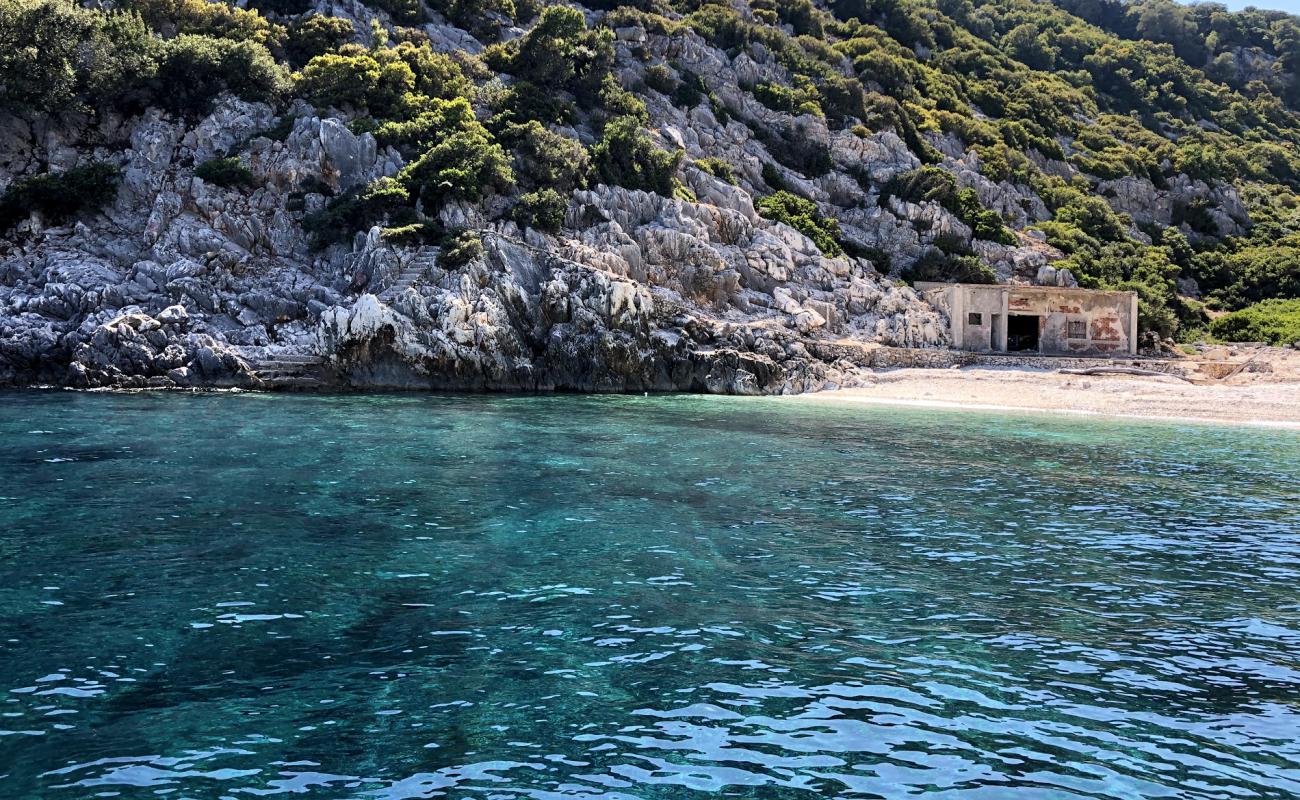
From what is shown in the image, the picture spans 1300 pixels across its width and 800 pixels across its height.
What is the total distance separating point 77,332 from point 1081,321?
195 ft

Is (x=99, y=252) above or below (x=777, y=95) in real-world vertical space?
below

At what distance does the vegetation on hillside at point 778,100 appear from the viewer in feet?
177

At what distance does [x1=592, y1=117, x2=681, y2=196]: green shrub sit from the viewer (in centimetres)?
6003

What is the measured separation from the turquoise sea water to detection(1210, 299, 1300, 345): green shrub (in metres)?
51.4

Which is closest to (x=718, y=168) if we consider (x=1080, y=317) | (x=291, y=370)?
(x=1080, y=317)

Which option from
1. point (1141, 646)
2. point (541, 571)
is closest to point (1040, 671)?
point (1141, 646)

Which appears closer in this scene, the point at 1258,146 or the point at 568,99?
the point at 568,99

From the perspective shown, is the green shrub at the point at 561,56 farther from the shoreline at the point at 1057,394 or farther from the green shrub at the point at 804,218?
the shoreline at the point at 1057,394

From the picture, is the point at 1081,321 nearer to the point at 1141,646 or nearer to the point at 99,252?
the point at 1141,646

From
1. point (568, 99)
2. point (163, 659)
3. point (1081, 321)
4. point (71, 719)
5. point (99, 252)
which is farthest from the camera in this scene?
point (568, 99)

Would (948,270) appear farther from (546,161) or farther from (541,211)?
(541,211)

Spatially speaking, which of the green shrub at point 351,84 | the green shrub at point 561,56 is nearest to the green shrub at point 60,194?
the green shrub at point 351,84

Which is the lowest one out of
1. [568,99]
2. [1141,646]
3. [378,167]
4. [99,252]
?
[1141,646]

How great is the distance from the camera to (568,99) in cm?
6838
